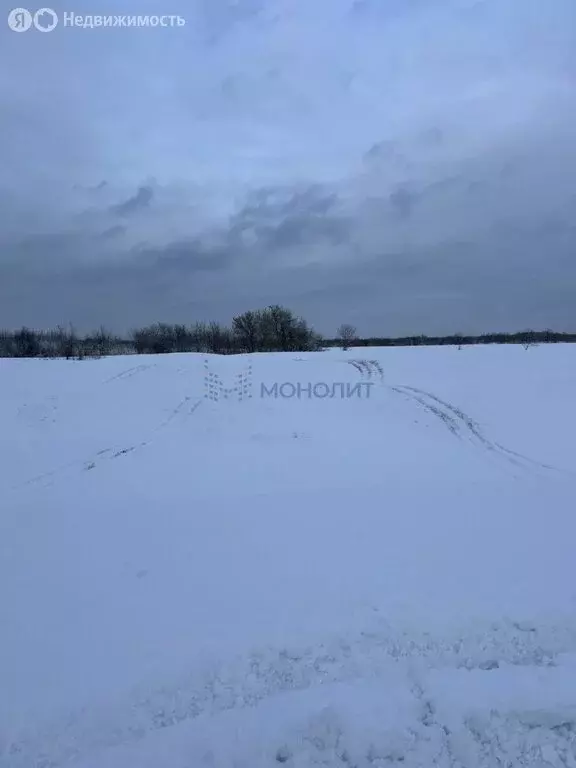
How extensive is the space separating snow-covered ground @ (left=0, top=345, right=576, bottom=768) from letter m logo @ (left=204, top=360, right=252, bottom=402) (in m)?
6.64

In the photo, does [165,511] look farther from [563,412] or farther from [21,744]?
[563,412]

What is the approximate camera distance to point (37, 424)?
42.8 ft

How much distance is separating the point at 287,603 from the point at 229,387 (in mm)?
15665

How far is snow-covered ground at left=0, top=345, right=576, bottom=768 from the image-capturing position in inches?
126

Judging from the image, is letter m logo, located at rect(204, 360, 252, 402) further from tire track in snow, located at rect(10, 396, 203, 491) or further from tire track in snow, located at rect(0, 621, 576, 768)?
tire track in snow, located at rect(0, 621, 576, 768)

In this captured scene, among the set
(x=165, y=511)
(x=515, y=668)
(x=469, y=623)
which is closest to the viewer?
(x=515, y=668)

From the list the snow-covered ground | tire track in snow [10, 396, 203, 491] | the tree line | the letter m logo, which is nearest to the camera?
the snow-covered ground

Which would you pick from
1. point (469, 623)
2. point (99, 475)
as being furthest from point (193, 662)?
point (99, 475)

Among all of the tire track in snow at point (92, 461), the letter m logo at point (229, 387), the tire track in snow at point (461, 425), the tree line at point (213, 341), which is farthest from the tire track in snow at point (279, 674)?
the tree line at point (213, 341)

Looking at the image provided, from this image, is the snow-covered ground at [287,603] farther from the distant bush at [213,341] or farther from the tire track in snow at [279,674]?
the distant bush at [213,341]

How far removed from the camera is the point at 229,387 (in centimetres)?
2005

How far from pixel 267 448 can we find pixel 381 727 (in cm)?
748

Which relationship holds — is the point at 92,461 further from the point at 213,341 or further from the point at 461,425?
the point at 213,341

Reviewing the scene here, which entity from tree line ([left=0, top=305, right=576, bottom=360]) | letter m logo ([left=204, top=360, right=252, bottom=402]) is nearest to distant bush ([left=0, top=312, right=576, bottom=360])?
tree line ([left=0, top=305, right=576, bottom=360])
